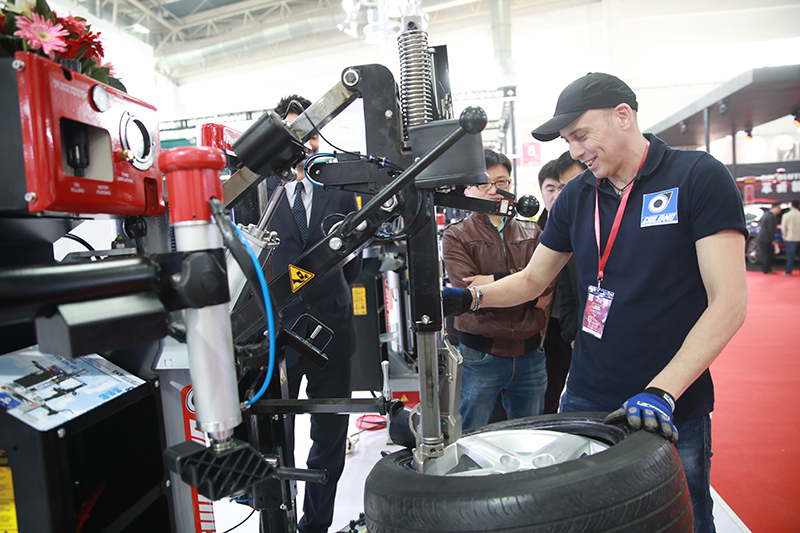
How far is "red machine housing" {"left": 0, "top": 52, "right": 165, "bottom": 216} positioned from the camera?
0.90 meters

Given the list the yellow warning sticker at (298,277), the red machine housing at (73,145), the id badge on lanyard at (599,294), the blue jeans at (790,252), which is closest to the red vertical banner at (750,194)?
the blue jeans at (790,252)

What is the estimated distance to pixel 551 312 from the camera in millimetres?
2555

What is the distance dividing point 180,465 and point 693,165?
1.30 meters

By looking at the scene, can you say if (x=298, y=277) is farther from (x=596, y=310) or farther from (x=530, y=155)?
(x=530, y=155)

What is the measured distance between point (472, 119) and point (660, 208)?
0.74 metres

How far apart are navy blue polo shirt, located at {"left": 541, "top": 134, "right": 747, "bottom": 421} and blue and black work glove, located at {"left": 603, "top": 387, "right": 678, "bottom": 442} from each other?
0.91 ft

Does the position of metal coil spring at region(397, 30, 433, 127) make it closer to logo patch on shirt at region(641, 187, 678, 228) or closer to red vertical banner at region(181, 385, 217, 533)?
logo patch on shirt at region(641, 187, 678, 228)

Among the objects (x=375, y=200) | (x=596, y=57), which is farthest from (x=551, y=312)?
(x=596, y=57)

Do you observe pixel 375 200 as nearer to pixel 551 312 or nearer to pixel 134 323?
pixel 134 323

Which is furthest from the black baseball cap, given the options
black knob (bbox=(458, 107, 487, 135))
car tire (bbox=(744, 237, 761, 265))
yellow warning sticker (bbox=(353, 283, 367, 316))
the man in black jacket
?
car tire (bbox=(744, 237, 761, 265))

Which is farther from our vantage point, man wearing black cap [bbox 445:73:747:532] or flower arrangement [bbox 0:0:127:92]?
man wearing black cap [bbox 445:73:747:532]

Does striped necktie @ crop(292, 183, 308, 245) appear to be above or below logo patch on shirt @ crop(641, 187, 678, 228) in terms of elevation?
above

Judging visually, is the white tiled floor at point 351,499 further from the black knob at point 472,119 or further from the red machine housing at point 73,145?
the black knob at point 472,119

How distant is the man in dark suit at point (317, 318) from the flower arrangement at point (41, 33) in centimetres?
82
